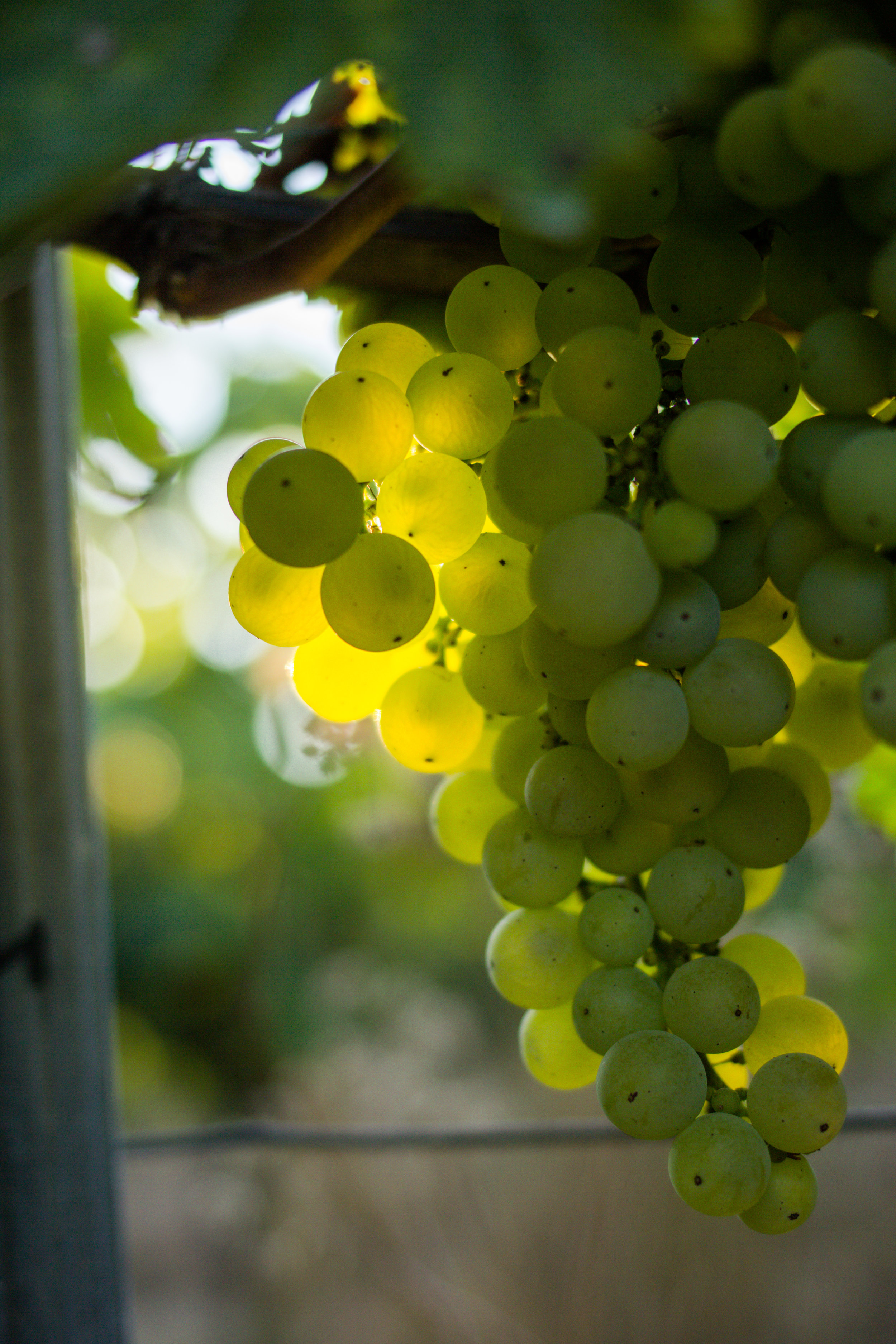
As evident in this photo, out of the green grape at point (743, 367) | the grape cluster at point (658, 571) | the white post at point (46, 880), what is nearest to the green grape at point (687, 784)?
the grape cluster at point (658, 571)

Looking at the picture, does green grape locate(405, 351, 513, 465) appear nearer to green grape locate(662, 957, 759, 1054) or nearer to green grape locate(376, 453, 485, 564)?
green grape locate(376, 453, 485, 564)

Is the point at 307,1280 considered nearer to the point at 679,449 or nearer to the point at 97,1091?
the point at 97,1091

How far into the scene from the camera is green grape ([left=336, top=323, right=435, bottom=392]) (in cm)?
32

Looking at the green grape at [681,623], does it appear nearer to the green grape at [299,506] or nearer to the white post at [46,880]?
the green grape at [299,506]

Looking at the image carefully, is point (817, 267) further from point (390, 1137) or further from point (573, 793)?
point (390, 1137)

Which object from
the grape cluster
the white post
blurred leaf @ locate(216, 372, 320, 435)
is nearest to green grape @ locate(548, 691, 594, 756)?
the grape cluster

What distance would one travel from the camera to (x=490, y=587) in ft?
1.07

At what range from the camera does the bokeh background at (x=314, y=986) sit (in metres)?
0.75

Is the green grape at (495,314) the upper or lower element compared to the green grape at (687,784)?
upper

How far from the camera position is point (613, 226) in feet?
0.94

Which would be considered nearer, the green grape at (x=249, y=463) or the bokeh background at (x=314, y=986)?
the green grape at (x=249, y=463)

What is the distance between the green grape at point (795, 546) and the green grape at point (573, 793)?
3.4 inches

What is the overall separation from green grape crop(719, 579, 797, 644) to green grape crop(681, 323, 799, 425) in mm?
58

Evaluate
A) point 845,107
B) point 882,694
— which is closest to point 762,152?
point 845,107
